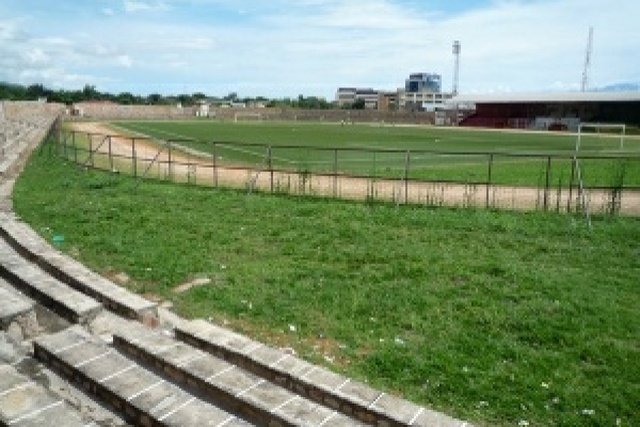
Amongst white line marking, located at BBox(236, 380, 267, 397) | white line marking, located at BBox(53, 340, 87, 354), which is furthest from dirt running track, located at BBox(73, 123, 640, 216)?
white line marking, located at BBox(53, 340, 87, 354)

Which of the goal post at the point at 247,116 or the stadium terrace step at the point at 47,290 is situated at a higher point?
the goal post at the point at 247,116

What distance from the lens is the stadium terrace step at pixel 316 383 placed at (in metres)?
4.52

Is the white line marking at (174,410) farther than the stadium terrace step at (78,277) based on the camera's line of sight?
No

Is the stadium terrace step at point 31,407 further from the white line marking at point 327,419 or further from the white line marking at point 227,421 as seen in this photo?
the white line marking at point 327,419

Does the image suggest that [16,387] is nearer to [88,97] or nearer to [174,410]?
[174,410]

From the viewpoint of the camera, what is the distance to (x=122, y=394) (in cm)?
441

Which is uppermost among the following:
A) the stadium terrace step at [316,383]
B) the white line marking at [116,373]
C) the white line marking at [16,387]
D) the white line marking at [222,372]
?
the white line marking at [16,387]

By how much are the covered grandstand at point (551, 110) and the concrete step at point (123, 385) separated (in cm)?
7536

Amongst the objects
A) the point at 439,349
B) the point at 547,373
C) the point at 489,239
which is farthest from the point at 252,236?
the point at 547,373

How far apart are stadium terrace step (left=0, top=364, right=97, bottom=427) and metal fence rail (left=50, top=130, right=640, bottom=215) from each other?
1092 cm

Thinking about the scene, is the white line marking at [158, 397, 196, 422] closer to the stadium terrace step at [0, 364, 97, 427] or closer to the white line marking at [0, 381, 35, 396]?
the stadium terrace step at [0, 364, 97, 427]

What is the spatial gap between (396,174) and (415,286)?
51.3ft

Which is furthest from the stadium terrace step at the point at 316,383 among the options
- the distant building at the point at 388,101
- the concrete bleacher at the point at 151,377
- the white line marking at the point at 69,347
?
the distant building at the point at 388,101

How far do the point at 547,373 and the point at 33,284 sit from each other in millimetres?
6082
